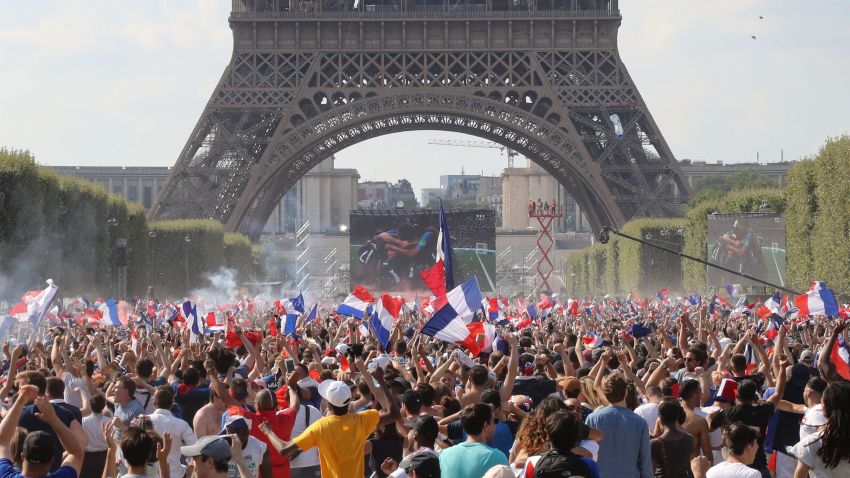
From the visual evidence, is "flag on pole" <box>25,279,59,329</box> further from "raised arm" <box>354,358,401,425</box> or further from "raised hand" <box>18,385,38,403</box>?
"raised hand" <box>18,385,38,403</box>

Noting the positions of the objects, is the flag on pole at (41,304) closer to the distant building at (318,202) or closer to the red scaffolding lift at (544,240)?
the red scaffolding lift at (544,240)

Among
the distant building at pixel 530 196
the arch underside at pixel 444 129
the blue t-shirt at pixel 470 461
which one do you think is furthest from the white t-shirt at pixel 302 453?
the distant building at pixel 530 196

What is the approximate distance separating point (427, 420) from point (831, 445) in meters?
2.00

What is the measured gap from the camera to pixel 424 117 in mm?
62375

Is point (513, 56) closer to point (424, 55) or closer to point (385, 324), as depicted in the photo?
point (424, 55)

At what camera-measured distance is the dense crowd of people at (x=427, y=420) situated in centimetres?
731

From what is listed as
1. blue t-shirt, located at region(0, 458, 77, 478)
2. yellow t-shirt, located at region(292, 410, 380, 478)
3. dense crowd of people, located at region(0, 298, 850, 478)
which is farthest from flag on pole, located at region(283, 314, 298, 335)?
blue t-shirt, located at region(0, 458, 77, 478)

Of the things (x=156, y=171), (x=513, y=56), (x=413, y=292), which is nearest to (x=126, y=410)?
(x=513, y=56)

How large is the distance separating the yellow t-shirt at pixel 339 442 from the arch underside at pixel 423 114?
5052cm

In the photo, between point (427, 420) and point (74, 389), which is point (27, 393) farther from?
point (74, 389)

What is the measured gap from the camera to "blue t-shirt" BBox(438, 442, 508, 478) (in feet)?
24.7

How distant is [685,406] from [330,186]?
477 feet

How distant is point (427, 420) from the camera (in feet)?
25.5

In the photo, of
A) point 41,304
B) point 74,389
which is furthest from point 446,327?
point 41,304
